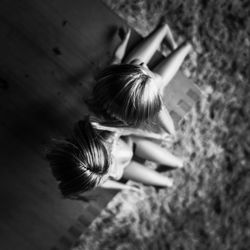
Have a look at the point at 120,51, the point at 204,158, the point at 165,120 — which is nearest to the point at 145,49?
the point at 120,51

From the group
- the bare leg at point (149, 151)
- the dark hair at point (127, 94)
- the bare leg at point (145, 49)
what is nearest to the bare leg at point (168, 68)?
the bare leg at point (145, 49)

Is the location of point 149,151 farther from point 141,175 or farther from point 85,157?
point 85,157

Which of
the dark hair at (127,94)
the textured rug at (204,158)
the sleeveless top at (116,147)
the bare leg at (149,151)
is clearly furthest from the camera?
the textured rug at (204,158)

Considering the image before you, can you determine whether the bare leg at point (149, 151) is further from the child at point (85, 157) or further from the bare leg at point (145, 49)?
the bare leg at point (145, 49)

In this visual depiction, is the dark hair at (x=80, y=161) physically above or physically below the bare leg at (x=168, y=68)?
below

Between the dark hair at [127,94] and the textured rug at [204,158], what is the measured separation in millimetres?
725

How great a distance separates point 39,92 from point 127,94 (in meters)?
0.44

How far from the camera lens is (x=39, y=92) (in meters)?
1.16

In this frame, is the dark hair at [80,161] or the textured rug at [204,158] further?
the textured rug at [204,158]

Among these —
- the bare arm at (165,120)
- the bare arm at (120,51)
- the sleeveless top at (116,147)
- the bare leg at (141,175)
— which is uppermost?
the bare arm at (120,51)

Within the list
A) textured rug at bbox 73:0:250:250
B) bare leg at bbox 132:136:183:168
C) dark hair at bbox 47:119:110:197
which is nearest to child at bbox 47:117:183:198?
dark hair at bbox 47:119:110:197

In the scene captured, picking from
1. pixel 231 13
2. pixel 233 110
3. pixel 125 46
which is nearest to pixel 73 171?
pixel 125 46

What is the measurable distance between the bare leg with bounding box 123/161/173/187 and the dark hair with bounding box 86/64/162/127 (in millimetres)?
364

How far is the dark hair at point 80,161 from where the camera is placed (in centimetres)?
85
